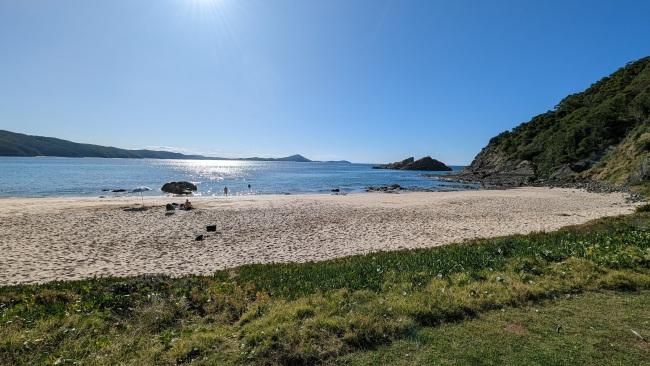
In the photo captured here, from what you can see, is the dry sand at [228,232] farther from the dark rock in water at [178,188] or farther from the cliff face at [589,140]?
the cliff face at [589,140]

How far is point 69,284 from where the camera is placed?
10.6 metres

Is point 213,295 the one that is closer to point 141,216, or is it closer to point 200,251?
point 200,251

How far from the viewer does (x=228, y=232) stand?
23.1m

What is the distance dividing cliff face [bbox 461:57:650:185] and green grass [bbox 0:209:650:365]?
43.9 m

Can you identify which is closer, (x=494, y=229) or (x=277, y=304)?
(x=277, y=304)

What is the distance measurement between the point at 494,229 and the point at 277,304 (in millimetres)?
18606

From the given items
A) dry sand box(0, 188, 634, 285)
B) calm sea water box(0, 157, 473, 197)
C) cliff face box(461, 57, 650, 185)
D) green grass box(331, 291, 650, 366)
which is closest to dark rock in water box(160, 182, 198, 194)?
calm sea water box(0, 157, 473, 197)

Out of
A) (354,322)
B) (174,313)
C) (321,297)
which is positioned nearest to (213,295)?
(174,313)

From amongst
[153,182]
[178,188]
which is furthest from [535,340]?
[153,182]

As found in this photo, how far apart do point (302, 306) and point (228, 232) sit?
652 inches

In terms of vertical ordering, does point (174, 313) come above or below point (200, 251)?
above

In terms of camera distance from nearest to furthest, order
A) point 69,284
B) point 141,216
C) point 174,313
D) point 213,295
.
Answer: point 174,313 < point 213,295 < point 69,284 < point 141,216

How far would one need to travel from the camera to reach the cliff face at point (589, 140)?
A: 51.9 metres

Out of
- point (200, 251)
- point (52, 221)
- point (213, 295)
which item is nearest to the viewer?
point (213, 295)
